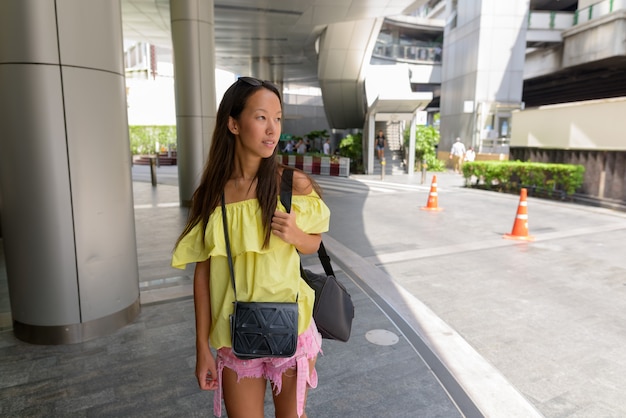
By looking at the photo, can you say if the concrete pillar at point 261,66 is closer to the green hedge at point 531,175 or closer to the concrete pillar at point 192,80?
the green hedge at point 531,175

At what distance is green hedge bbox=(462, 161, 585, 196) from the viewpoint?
1202 cm

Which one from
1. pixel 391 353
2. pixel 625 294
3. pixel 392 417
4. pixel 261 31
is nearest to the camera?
pixel 392 417

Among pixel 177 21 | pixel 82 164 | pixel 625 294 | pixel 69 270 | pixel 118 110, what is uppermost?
pixel 177 21

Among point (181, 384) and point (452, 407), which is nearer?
point (452, 407)

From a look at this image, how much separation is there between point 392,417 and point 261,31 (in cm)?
1932

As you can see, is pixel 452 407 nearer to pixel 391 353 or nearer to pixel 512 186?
pixel 391 353

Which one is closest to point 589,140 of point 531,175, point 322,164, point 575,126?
point 575,126

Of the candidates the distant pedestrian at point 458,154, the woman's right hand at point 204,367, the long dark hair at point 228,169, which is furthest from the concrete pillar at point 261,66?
the woman's right hand at point 204,367

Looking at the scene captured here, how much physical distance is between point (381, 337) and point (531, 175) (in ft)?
36.9

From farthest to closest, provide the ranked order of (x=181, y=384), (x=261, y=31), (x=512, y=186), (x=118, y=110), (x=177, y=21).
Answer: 1. (x=261, y=31)
2. (x=512, y=186)
3. (x=177, y=21)
4. (x=118, y=110)
5. (x=181, y=384)

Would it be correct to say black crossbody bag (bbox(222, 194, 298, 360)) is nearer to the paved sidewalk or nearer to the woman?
the woman

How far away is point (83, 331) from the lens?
367 centimetres

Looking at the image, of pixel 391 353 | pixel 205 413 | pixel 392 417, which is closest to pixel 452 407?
pixel 392 417

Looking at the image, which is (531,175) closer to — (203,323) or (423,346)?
(423,346)
